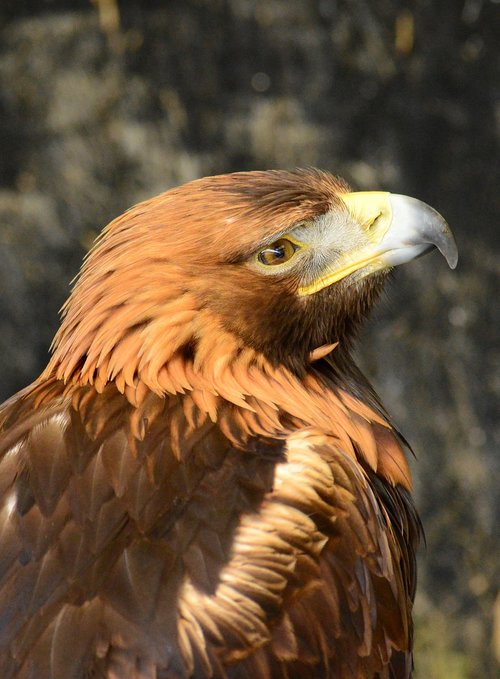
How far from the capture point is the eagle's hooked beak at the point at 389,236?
2930 mm

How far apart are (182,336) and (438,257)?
9.81 ft

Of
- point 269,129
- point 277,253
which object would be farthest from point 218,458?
point 269,129

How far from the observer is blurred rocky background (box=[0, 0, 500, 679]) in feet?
17.4

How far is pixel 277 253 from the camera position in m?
2.92

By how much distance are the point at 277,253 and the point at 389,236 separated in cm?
33

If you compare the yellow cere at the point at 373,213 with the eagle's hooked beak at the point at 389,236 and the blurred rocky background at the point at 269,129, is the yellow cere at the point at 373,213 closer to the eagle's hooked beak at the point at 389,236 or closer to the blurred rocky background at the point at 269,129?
the eagle's hooked beak at the point at 389,236

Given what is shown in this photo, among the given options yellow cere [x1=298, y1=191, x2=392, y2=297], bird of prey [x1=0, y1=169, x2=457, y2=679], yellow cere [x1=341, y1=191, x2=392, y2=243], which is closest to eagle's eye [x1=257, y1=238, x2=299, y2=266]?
bird of prey [x1=0, y1=169, x2=457, y2=679]

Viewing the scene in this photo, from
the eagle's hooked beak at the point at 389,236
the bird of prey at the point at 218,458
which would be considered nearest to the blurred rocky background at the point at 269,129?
the bird of prey at the point at 218,458

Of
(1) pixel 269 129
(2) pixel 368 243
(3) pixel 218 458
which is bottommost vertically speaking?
(1) pixel 269 129

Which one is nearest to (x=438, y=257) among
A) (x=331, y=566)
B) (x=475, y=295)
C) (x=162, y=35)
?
(x=475, y=295)

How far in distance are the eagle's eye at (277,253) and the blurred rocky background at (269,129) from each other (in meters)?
2.54

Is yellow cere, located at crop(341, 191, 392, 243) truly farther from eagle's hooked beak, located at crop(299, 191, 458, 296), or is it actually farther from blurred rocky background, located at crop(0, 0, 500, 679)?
blurred rocky background, located at crop(0, 0, 500, 679)

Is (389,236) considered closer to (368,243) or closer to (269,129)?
(368,243)

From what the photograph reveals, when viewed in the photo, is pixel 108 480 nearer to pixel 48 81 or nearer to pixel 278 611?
pixel 278 611
